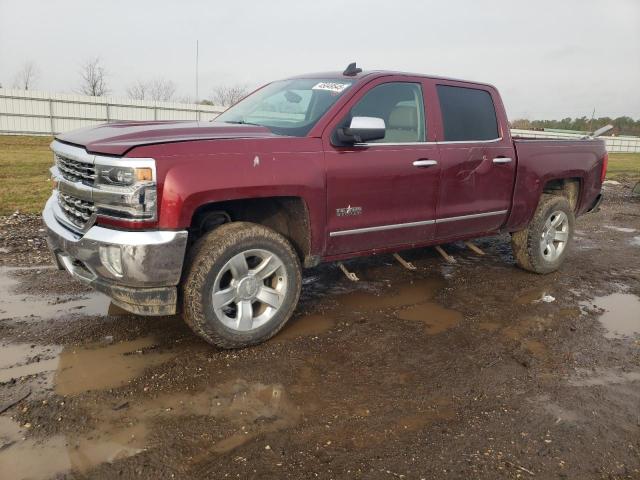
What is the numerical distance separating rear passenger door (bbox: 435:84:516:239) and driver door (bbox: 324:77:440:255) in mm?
202

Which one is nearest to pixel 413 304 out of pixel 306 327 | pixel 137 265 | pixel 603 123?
pixel 306 327

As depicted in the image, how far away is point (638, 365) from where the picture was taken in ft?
12.4

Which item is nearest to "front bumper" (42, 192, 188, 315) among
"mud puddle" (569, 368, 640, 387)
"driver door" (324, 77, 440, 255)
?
"driver door" (324, 77, 440, 255)

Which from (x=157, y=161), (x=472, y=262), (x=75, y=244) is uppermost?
(x=157, y=161)

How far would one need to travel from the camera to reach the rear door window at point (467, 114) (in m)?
4.85

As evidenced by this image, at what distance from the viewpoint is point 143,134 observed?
339 centimetres

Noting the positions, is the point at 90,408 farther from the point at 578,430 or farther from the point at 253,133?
the point at 578,430

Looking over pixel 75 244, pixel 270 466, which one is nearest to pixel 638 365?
pixel 270 466

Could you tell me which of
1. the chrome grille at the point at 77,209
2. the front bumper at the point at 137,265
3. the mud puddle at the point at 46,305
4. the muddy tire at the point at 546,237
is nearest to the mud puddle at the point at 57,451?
the front bumper at the point at 137,265

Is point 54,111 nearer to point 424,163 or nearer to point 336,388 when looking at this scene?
point 424,163

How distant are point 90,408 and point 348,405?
145 centimetres

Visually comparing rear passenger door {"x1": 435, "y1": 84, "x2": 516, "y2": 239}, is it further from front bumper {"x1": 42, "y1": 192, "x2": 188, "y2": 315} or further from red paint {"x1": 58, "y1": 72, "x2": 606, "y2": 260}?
front bumper {"x1": 42, "y1": 192, "x2": 188, "y2": 315}

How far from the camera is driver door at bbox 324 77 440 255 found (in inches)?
157

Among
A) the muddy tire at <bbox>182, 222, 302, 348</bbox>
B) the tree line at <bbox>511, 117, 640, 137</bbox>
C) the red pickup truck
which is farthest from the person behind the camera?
the tree line at <bbox>511, 117, 640, 137</bbox>
